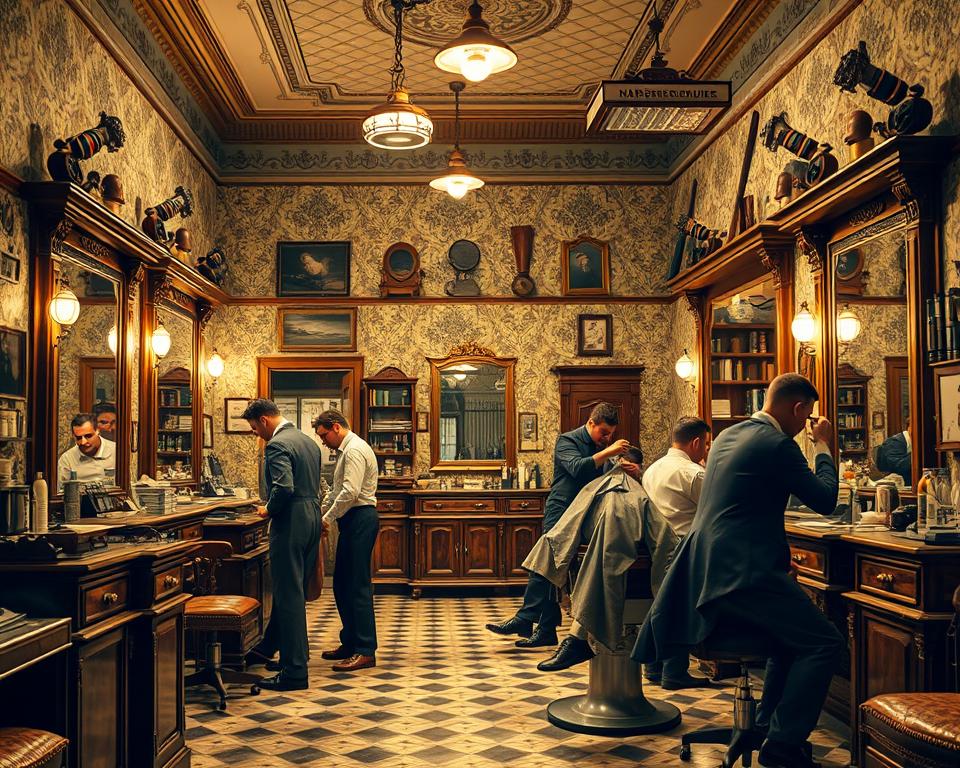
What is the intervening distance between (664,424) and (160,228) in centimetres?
566

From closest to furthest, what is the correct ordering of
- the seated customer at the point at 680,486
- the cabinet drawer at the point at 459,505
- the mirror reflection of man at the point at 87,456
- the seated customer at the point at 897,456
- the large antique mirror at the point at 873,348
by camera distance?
the seated customer at the point at 897,456
the large antique mirror at the point at 873,348
the seated customer at the point at 680,486
the mirror reflection of man at the point at 87,456
the cabinet drawer at the point at 459,505

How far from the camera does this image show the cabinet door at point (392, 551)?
10164 mm

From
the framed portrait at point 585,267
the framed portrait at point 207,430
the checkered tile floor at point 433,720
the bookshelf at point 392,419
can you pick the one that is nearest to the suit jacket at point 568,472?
the checkered tile floor at point 433,720

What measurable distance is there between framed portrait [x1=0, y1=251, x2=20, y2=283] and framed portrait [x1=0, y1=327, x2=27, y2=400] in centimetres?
28

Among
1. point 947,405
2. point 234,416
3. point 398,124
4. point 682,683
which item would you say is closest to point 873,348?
point 947,405

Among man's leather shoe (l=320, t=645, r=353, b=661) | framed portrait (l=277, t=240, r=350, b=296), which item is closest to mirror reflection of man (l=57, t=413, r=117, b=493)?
man's leather shoe (l=320, t=645, r=353, b=661)

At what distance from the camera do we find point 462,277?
35.5 feet

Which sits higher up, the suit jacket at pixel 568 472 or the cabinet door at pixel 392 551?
the suit jacket at pixel 568 472

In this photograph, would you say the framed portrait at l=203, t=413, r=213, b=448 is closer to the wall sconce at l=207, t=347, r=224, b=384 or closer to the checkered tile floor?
the wall sconce at l=207, t=347, r=224, b=384

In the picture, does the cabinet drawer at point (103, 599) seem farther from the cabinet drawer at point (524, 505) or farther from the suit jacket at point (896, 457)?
the cabinet drawer at point (524, 505)

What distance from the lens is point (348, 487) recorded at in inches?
263

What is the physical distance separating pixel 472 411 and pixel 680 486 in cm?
511

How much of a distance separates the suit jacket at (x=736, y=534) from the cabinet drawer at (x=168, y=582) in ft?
6.86

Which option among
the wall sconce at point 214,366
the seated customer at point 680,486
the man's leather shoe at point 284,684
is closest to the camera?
the seated customer at point 680,486
